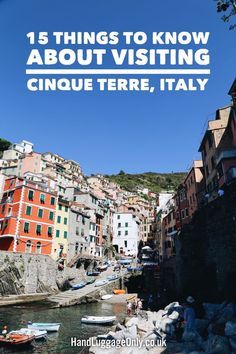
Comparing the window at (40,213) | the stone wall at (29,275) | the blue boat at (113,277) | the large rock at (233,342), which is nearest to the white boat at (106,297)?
the blue boat at (113,277)

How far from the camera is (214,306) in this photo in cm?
2072

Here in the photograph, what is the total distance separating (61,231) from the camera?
55031mm

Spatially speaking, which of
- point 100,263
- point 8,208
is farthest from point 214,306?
point 100,263

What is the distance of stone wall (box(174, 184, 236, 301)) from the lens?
67.8 ft

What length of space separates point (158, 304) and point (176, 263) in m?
6.89

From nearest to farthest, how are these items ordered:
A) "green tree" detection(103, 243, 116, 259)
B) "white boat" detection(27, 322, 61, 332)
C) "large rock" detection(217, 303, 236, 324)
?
"large rock" detection(217, 303, 236, 324) < "white boat" detection(27, 322, 61, 332) < "green tree" detection(103, 243, 116, 259)

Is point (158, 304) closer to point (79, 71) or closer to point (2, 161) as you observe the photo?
point (79, 71)

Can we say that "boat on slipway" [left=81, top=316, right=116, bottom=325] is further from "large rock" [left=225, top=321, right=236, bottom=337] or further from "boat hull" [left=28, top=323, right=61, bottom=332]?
"large rock" [left=225, top=321, right=236, bottom=337]

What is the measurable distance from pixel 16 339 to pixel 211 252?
58.2ft

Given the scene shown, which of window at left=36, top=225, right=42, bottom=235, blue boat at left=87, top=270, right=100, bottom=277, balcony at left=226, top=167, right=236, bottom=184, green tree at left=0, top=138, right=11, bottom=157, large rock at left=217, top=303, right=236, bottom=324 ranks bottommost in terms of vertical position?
large rock at left=217, top=303, right=236, bottom=324

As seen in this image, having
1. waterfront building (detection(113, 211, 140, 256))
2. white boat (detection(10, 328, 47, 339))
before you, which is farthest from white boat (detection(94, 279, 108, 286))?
waterfront building (detection(113, 211, 140, 256))

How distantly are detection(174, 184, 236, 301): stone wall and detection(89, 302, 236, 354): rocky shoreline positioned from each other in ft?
6.75

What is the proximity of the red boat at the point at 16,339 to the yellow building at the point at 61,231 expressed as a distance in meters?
31.1

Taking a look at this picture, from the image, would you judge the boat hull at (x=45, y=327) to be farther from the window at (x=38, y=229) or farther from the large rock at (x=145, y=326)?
the window at (x=38, y=229)
